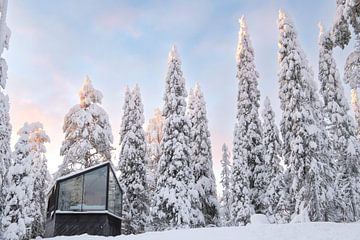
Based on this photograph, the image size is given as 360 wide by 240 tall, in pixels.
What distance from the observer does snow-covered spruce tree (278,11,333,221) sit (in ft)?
69.4

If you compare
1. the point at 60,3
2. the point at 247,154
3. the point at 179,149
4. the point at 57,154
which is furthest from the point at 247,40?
the point at 60,3

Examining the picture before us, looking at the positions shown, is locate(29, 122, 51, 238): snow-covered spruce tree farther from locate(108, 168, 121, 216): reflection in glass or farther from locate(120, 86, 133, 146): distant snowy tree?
locate(108, 168, 121, 216): reflection in glass

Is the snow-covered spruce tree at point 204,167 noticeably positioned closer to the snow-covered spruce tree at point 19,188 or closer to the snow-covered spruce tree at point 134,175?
the snow-covered spruce tree at point 134,175

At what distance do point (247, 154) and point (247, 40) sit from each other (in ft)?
37.6

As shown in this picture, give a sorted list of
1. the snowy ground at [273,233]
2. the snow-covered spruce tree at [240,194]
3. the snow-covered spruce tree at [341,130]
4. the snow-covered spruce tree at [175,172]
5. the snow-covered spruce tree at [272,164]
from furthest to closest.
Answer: the snow-covered spruce tree at [272,164] < the snow-covered spruce tree at [240,194] < the snow-covered spruce tree at [341,130] < the snow-covered spruce tree at [175,172] < the snowy ground at [273,233]

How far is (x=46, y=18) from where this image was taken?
16.4m

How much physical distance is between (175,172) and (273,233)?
507 inches

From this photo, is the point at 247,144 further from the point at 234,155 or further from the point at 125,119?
the point at 125,119

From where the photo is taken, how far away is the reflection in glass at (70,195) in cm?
2009

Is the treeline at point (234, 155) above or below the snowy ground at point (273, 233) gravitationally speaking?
above

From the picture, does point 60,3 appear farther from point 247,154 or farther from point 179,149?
point 247,154

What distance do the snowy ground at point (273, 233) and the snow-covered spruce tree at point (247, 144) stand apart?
1266 cm

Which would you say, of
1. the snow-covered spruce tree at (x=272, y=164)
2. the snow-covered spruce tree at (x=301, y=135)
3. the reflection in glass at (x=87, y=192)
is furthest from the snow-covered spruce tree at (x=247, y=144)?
the reflection in glass at (x=87, y=192)

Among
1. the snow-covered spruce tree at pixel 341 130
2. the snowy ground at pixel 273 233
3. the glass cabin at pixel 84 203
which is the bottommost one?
the snowy ground at pixel 273 233
